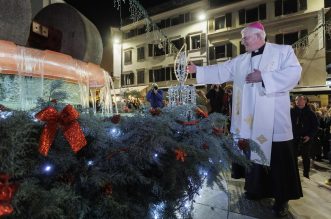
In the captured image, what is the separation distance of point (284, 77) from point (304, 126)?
114 inches

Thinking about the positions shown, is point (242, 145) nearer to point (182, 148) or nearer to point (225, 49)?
point (182, 148)

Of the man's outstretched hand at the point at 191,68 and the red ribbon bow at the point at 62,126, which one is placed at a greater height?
the man's outstretched hand at the point at 191,68

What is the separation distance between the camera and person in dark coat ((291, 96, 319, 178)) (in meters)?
5.31

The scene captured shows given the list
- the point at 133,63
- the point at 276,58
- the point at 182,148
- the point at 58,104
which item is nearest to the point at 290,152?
the point at 276,58

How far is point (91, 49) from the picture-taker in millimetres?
3943

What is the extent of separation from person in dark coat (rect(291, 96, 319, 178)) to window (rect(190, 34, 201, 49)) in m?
22.4

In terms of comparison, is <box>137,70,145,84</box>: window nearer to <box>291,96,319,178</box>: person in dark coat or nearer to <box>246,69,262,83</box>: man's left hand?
<box>291,96,319,178</box>: person in dark coat

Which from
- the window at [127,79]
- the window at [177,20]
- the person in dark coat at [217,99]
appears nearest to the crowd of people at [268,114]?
the person in dark coat at [217,99]

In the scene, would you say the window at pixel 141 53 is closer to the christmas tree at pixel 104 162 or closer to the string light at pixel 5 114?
the christmas tree at pixel 104 162

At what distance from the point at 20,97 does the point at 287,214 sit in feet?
9.29

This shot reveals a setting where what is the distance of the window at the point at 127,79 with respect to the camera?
1275 inches

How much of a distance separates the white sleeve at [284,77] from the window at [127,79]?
97.9 feet

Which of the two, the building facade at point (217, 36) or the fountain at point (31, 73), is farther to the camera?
the building facade at point (217, 36)

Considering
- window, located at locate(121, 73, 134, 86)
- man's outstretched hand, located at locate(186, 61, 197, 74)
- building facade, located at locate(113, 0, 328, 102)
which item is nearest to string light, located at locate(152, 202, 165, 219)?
man's outstretched hand, located at locate(186, 61, 197, 74)
